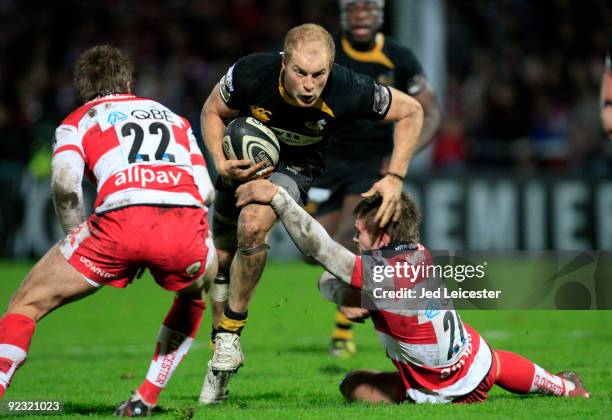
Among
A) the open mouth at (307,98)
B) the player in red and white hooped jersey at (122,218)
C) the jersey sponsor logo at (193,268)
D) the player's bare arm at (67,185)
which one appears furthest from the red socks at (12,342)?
the open mouth at (307,98)

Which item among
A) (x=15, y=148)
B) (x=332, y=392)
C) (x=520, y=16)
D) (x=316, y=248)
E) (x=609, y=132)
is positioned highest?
(x=520, y=16)

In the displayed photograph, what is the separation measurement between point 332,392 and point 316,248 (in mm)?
1562

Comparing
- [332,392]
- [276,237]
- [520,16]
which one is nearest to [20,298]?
[332,392]

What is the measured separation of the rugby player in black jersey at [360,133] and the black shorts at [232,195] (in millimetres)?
1954

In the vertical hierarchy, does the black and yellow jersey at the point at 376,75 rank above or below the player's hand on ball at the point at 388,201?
above

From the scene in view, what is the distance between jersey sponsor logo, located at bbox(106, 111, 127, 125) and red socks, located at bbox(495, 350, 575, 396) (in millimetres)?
2559

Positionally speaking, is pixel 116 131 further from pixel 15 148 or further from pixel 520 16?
pixel 520 16

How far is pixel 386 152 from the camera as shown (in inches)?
388

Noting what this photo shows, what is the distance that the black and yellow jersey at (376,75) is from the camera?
31.0 feet

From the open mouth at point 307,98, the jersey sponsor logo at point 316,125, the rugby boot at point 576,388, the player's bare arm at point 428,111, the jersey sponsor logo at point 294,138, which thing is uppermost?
the player's bare arm at point 428,111

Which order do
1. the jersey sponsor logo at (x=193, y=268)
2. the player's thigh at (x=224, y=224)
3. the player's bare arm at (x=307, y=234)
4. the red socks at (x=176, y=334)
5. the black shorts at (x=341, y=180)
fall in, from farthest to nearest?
1. the black shorts at (x=341, y=180)
2. the player's thigh at (x=224, y=224)
3. the red socks at (x=176, y=334)
4. the player's bare arm at (x=307, y=234)
5. the jersey sponsor logo at (x=193, y=268)

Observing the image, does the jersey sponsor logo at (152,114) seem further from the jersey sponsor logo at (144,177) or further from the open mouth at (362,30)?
the open mouth at (362,30)

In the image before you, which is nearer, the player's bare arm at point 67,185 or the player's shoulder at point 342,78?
the player's bare arm at point 67,185

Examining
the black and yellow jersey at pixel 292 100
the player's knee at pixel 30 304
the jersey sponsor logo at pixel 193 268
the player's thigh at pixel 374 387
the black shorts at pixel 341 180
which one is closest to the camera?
the player's knee at pixel 30 304
